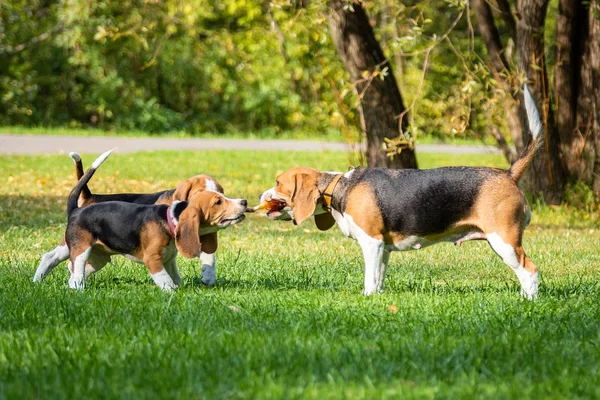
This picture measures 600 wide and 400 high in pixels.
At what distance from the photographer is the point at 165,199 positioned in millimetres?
8664

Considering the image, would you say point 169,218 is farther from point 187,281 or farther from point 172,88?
point 172,88

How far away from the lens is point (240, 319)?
241 inches

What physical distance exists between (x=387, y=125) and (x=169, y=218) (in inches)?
293

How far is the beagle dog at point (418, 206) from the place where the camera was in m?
6.91

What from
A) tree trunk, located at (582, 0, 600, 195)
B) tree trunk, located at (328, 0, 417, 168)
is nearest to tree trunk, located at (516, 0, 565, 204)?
tree trunk, located at (582, 0, 600, 195)

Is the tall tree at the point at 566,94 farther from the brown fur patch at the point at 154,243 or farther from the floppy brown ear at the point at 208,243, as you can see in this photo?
the brown fur patch at the point at 154,243

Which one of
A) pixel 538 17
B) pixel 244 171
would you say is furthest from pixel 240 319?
pixel 244 171

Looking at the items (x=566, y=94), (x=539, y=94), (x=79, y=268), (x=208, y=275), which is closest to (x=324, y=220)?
(x=208, y=275)

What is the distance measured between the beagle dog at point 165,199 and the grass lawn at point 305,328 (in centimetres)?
15

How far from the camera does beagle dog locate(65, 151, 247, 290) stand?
279 inches

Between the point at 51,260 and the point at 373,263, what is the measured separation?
252 cm

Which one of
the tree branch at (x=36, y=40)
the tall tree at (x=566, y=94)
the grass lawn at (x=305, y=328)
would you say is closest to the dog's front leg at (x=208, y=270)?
the grass lawn at (x=305, y=328)

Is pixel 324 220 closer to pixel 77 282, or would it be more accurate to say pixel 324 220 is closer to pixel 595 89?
pixel 77 282

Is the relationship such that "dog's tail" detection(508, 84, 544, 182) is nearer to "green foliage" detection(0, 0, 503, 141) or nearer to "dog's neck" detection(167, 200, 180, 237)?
"dog's neck" detection(167, 200, 180, 237)
